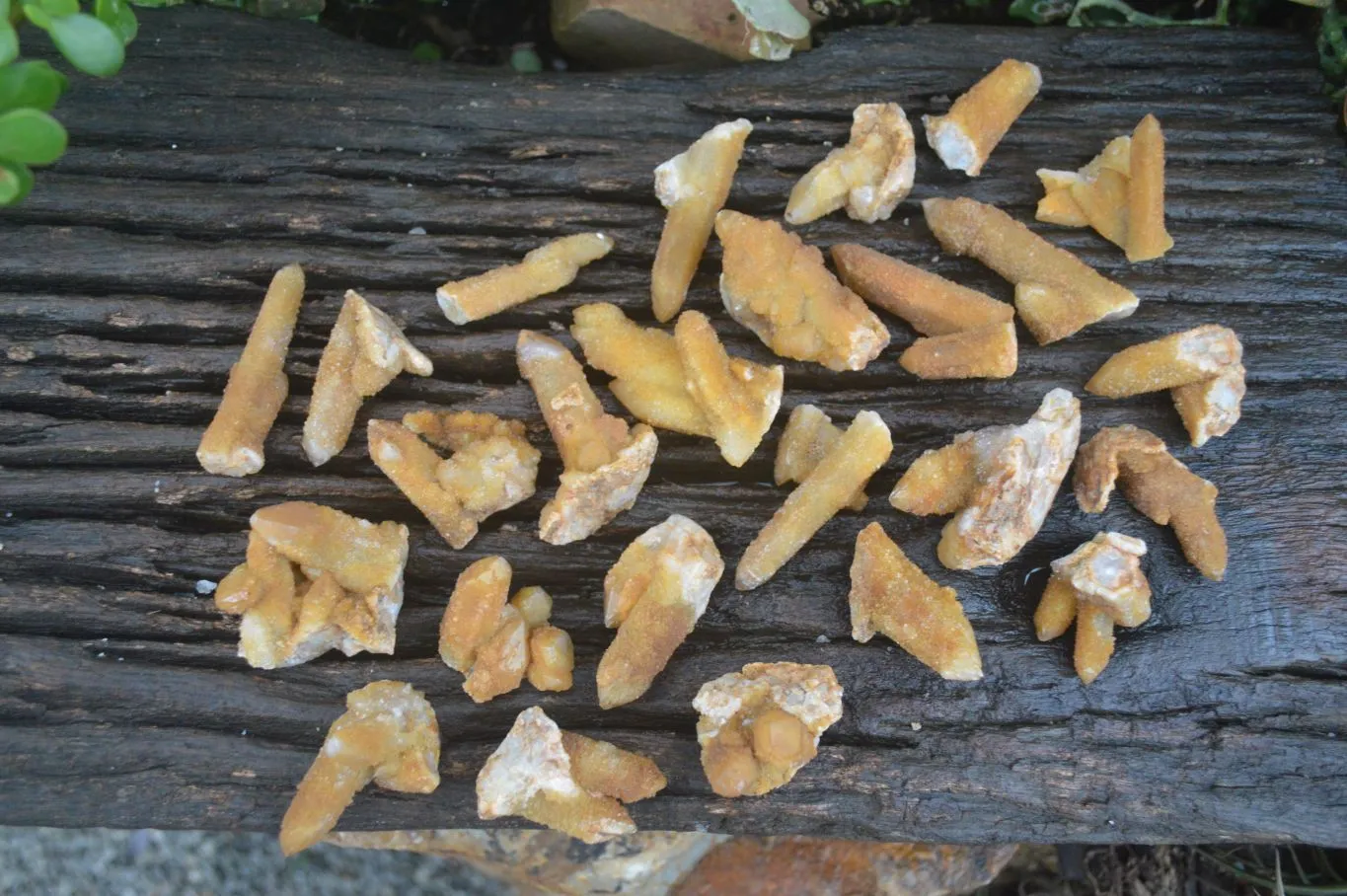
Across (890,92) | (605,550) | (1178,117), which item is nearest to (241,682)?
(605,550)

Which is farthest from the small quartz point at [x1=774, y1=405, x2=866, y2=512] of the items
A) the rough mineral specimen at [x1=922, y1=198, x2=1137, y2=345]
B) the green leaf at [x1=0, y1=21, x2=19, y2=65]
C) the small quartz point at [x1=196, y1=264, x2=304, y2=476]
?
the green leaf at [x1=0, y1=21, x2=19, y2=65]

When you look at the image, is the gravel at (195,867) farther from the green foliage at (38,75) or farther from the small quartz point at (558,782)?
the green foliage at (38,75)

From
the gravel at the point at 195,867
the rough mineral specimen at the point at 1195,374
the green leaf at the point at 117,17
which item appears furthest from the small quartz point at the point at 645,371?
the gravel at the point at 195,867

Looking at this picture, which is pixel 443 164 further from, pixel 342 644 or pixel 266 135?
pixel 342 644

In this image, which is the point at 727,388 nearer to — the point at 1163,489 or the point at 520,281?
the point at 520,281

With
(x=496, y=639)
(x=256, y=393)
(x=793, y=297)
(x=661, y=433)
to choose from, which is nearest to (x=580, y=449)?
(x=661, y=433)

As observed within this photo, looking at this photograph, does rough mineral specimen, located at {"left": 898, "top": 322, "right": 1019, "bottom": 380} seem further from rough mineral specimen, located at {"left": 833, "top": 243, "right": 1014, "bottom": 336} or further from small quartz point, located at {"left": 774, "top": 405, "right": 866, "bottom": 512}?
small quartz point, located at {"left": 774, "top": 405, "right": 866, "bottom": 512}
